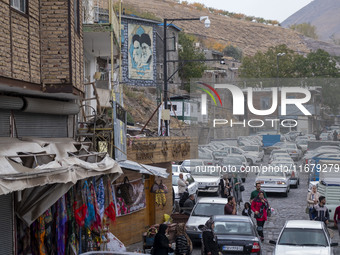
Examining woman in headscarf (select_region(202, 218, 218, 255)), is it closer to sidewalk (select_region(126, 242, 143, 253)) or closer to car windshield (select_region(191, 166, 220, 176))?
sidewalk (select_region(126, 242, 143, 253))

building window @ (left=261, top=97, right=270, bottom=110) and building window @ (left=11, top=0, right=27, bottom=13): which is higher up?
building window @ (left=11, top=0, right=27, bottom=13)

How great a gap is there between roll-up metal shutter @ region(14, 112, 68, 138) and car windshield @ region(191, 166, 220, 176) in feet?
62.4

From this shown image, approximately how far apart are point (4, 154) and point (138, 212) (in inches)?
407

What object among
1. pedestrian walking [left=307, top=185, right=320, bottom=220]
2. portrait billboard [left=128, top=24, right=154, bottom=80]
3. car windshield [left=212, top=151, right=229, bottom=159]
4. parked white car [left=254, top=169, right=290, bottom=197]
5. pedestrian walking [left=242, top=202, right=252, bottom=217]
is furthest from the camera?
car windshield [left=212, top=151, right=229, bottom=159]

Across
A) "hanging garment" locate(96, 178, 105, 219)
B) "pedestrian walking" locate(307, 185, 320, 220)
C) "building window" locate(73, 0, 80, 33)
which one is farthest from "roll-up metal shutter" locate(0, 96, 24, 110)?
"pedestrian walking" locate(307, 185, 320, 220)

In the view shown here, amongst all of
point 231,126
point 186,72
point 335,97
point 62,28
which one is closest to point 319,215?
point 62,28

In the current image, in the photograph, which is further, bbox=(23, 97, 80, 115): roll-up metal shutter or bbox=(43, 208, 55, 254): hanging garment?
bbox=(23, 97, 80, 115): roll-up metal shutter

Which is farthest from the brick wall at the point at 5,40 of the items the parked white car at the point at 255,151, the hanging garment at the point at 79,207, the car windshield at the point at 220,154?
the car windshield at the point at 220,154

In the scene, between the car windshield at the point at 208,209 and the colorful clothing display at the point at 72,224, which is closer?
the colorful clothing display at the point at 72,224

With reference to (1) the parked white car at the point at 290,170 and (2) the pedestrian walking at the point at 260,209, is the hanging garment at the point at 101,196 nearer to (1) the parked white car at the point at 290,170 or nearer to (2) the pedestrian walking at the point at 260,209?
(2) the pedestrian walking at the point at 260,209

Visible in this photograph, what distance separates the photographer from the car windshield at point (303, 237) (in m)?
15.8

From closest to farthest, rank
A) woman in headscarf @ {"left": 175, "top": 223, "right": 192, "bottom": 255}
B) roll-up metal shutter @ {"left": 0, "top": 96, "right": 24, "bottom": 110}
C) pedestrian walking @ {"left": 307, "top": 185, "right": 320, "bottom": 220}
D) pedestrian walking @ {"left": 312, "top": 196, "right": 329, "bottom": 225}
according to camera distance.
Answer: roll-up metal shutter @ {"left": 0, "top": 96, "right": 24, "bottom": 110}
woman in headscarf @ {"left": 175, "top": 223, "right": 192, "bottom": 255}
pedestrian walking @ {"left": 312, "top": 196, "right": 329, "bottom": 225}
pedestrian walking @ {"left": 307, "top": 185, "right": 320, "bottom": 220}

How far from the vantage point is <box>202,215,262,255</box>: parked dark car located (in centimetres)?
1588

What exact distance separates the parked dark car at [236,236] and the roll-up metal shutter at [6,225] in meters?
5.92
